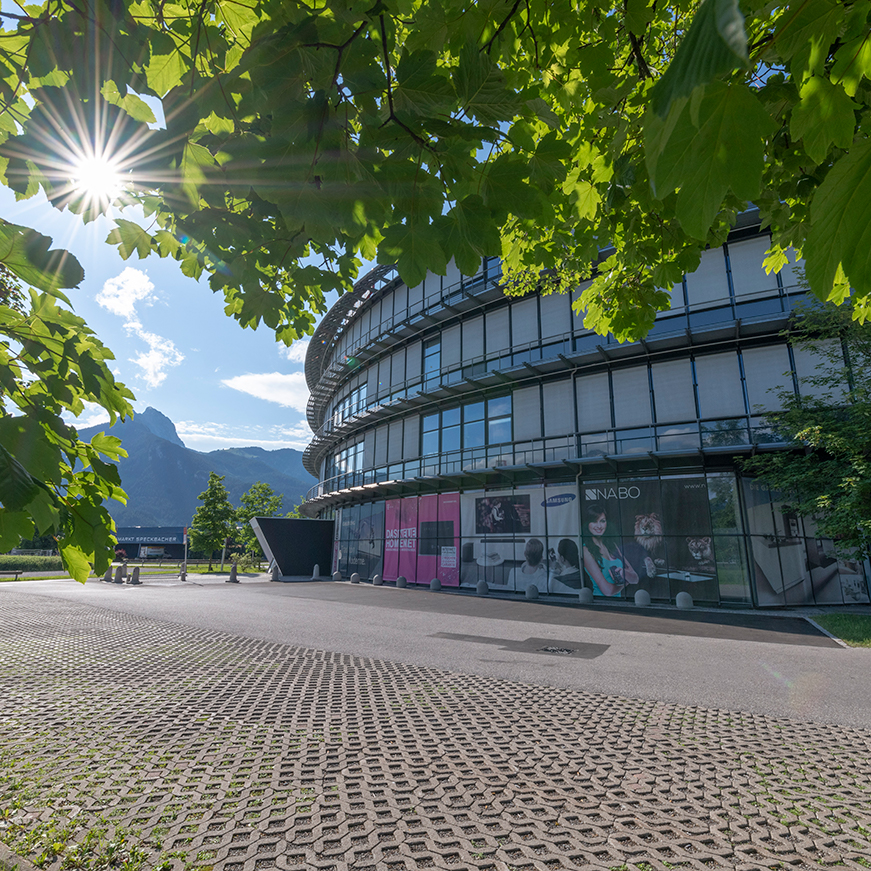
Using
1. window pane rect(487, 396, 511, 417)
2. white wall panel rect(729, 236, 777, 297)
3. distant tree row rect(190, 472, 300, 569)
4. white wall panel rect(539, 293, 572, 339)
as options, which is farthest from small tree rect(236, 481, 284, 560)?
white wall panel rect(729, 236, 777, 297)

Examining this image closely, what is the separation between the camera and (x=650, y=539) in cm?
1875

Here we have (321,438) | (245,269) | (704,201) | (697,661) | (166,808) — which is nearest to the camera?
(704,201)

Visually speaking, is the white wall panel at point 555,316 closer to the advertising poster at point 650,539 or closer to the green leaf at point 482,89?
the advertising poster at point 650,539

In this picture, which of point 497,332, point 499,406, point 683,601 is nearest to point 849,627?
point 683,601

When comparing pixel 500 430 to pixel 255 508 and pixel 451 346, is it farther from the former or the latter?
pixel 255 508

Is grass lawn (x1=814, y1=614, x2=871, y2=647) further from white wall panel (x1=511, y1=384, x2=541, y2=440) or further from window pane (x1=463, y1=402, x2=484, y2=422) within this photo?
window pane (x1=463, y1=402, x2=484, y2=422)

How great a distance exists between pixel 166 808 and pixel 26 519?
286 cm

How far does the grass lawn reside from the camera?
10.2m

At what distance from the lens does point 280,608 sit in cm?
1585

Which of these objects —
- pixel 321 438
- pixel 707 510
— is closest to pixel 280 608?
pixel 707 510

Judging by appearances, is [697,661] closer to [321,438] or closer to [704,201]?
[704,201]

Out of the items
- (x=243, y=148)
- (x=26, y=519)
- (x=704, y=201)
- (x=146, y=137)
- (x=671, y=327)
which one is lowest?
(x=26, y=519)

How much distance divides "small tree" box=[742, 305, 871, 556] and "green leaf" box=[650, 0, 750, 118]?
54.3 feet

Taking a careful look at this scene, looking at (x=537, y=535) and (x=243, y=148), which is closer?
(x=243, y=148)
